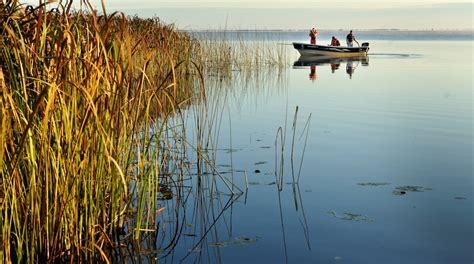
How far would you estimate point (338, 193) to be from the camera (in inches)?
253

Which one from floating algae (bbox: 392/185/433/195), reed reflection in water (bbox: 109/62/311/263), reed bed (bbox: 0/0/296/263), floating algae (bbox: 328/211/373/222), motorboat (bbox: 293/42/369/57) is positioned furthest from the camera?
motorboat (bbox: 293/42/369/57)

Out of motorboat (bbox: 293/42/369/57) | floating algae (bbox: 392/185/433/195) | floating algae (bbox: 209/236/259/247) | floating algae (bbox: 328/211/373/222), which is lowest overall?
floating algae (bbox: 209/236/259/247)

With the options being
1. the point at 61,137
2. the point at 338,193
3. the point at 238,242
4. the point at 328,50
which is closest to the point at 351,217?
the point at 338,193

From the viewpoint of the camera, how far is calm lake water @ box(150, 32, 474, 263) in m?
4.88

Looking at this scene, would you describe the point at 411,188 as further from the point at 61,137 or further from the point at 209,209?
the point at 61,137

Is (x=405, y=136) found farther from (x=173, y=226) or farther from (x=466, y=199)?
(x=173, y=226)

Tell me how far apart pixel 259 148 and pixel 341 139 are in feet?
4.98

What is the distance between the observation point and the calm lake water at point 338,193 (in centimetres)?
488

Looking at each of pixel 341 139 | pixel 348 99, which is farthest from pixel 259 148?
Result: pixel 348 99

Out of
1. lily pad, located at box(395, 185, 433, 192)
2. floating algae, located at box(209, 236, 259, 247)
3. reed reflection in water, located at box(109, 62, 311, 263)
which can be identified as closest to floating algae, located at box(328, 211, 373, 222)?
reed reflection in water, located at box(109, 62, 311, 263)

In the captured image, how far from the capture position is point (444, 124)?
434 inches

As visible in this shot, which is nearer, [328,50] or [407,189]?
[407,189]

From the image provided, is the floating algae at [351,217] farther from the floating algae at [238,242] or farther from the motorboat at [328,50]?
the motorboat at [328,50]

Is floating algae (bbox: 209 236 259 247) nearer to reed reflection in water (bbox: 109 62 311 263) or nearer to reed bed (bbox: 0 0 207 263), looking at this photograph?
reed reflection in water (bbox: 109 62 311 263)
